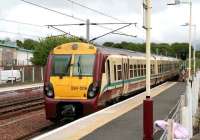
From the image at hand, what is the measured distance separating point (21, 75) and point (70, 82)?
36337 millimetres

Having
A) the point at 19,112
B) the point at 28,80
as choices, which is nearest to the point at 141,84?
the point at 19,112

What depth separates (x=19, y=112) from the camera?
23.3 meters

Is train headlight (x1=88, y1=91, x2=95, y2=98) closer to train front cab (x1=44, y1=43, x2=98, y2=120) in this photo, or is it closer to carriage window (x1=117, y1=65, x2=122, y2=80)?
train front cab (x1=44, y1=43, x2=98, y2=120)

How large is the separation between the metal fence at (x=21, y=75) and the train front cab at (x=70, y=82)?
31838mm

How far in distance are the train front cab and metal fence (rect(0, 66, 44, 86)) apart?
31.8m

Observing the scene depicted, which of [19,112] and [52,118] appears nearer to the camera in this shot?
[52,118]

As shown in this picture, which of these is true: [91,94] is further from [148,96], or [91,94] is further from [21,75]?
[21,75]

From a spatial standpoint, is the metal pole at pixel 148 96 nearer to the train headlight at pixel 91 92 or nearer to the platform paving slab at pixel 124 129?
the platform paving slab at pixel 124 129

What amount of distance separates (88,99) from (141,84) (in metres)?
13.2

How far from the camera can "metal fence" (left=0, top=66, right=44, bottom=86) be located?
52075 millimetres

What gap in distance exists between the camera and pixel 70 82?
18.0 metres

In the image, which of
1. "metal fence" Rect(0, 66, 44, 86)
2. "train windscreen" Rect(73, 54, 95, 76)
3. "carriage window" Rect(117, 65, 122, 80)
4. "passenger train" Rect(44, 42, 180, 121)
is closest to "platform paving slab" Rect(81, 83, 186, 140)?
"passenger train" Rect(44, 42, 180, 121)

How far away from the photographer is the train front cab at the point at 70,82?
57.6 feet

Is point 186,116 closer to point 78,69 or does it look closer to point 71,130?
point 71,130
